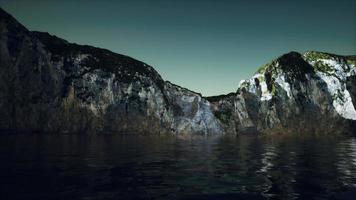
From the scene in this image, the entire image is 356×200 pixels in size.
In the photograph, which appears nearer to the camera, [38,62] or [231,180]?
[231,180]

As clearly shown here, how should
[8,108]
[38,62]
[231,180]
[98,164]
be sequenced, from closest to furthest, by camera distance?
[231,180] → [98,164] → [8,108] → [38,62]

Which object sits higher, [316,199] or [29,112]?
[29,112]

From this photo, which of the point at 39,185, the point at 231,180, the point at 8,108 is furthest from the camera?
the point at 8,108

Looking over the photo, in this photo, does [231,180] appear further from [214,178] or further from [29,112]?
[29,112]

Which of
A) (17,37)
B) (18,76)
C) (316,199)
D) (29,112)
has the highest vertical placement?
(17,37)

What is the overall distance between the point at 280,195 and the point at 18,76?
568 feet

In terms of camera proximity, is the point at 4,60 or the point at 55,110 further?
the point at 55,110

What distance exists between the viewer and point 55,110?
19062 cm

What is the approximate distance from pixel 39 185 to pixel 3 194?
406cm

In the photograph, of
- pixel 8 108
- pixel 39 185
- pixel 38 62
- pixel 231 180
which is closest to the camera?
pixel 39 185

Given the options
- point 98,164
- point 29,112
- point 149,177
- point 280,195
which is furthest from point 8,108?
point 280,195

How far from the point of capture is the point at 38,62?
619ft

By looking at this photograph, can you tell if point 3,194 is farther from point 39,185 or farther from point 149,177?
point 149,177

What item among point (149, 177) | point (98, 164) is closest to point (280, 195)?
point (149, 177)
